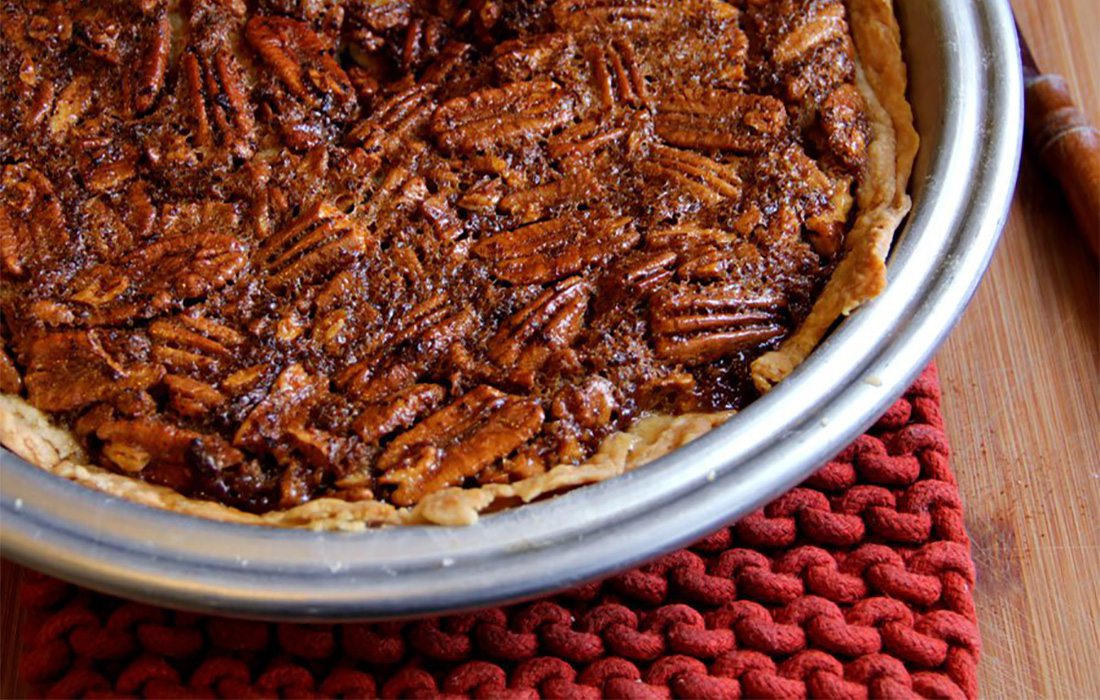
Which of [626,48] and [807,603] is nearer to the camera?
[807,603]

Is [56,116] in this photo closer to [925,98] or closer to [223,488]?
[223,488]

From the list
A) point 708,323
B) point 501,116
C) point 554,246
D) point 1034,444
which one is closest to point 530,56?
point 501,116

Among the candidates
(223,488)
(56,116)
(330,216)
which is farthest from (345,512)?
(56,116)

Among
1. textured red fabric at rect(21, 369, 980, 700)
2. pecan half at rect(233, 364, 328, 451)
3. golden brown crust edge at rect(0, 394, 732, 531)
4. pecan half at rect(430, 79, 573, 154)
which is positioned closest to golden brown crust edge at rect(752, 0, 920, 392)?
golden brown crust edge at rect(0, 394, 732, 531)

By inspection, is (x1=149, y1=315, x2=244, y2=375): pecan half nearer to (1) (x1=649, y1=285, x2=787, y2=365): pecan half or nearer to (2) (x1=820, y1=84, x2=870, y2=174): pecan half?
(1) (x1=649, y1=285, x2=787, y2=365): pecan half

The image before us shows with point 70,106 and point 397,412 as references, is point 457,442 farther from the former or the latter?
point 70,106

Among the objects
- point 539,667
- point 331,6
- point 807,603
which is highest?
point 331,6

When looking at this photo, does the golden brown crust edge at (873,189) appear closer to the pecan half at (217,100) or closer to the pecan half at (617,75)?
the pecan half at (617,75)
